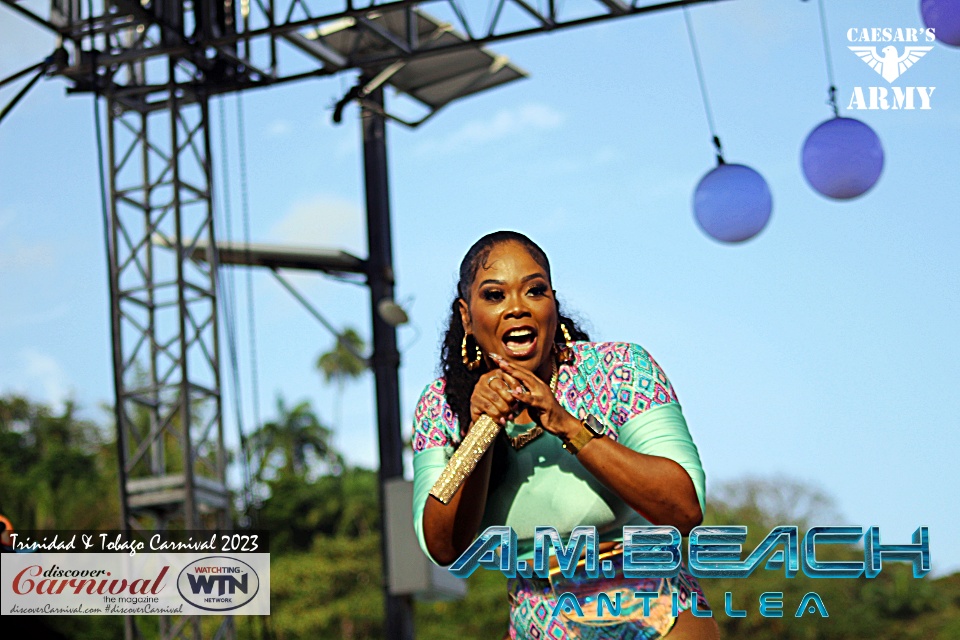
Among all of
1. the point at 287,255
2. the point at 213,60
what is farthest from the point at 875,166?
the point at 287,255

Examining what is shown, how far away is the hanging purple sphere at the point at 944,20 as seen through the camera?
19.1 ft

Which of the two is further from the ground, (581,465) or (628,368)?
(628,368)

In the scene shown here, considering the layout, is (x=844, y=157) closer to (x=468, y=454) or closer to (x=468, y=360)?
(x=468, y=360)

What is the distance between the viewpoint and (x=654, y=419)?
7.56 feet

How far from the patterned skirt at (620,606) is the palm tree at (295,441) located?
37336 mm

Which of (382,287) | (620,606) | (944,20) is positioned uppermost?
(382,287)

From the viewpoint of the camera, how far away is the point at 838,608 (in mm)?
31812

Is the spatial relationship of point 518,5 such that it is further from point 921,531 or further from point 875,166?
point 921,531

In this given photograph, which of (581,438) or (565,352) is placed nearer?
(581,438)

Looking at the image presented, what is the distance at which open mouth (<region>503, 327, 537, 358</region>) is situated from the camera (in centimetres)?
235

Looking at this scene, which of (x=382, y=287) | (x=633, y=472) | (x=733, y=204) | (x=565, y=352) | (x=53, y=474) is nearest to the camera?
(x=633, y=472)

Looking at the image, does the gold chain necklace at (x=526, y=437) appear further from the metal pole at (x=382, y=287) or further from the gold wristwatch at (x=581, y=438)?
the metal pole at (x=382, y=287)

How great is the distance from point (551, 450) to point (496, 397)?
6.4 inches

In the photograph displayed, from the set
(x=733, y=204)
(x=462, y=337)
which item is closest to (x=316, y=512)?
(x=733, y=204)
